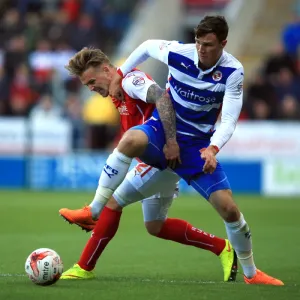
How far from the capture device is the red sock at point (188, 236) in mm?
8789

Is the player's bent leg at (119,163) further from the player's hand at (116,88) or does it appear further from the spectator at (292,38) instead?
the spectator at (292,38)

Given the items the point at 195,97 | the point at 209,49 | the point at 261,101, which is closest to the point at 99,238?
the point at 195,97

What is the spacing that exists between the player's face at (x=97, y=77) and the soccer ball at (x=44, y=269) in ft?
4.90

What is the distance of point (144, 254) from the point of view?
35.0 feet

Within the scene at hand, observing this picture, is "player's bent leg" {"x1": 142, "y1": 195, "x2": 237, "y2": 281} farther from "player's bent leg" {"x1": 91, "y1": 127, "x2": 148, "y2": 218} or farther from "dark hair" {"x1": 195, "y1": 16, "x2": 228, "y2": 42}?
"dark hair" {"x1": 195, "y1": 16, "x2": 228, "y2": 42}

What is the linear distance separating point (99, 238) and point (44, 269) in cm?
92

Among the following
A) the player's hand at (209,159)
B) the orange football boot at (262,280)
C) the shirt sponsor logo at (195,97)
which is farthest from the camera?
the orange football boot at (262,280)

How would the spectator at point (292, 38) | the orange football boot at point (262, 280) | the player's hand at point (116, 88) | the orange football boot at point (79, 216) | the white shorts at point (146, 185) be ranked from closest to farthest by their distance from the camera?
the orange football boot at point (79, 216) < the orange football boot at point (262, 280) < the player's hand at point (116, 88) < the white shorts at point (146, 185) < the spectator at point (292, 38)

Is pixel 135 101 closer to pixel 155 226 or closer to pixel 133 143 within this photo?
pixel 133 143

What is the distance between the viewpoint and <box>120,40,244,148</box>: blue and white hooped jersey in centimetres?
781

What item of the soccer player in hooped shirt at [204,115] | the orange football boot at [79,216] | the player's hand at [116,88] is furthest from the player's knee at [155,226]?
the player's hand at [116,88]

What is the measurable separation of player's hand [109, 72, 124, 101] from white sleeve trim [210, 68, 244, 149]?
0.90 metres

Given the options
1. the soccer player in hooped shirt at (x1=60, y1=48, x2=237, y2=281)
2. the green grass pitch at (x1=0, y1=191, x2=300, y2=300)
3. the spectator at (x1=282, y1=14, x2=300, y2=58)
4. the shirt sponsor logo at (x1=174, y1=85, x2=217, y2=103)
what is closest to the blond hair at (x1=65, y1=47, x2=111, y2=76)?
the soccer player in hooped shirt at (x1=60, y1=48, x2=237, y2=281)

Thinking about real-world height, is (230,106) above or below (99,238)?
above
